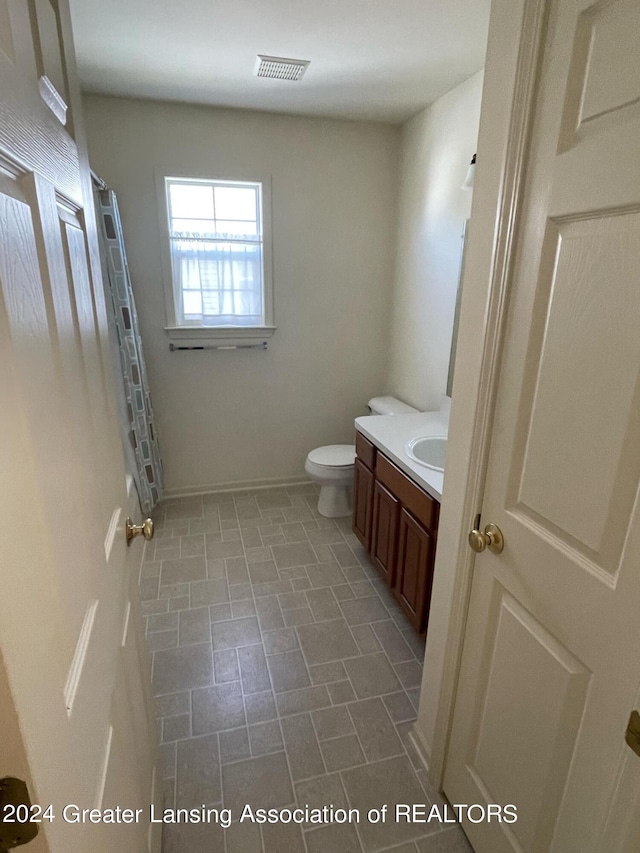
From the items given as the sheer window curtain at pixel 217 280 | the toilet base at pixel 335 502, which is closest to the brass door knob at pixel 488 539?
the toilet base at pixel 335 502

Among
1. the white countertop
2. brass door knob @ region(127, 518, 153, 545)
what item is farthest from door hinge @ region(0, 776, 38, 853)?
the white countertop

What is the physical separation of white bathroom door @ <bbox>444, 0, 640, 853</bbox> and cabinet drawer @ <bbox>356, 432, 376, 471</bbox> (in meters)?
1.26

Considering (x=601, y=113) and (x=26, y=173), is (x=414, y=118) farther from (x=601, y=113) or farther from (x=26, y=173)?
(x=26, y=173)

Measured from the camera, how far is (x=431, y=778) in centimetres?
153

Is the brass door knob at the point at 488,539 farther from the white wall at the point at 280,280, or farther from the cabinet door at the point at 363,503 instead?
the white wall at the point at 280,280

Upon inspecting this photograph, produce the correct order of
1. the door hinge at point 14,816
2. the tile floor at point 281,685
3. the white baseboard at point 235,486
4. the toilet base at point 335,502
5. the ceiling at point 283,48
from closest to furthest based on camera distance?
the door hinge at point 14,816 → the tile floor at point 281,685 → the ceiling at point 283,48 → the toilet base at point 335,502 → the white baseboard at point 235,486

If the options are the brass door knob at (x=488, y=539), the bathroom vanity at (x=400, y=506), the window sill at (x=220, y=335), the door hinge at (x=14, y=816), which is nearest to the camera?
the door hinge at (x=14, y=816)

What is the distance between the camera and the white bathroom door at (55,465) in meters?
0.48

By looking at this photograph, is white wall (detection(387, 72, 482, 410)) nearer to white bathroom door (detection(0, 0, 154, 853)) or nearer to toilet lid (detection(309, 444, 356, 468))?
toilet lid (detection(309, 444, 356, 468))

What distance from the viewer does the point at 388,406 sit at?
3.24 m

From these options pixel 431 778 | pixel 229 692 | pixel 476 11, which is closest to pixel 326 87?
pixel 476 11

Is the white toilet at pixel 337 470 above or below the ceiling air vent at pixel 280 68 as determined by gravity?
below

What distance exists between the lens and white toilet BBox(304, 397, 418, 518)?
304 centimetres

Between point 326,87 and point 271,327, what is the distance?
1435 mm
